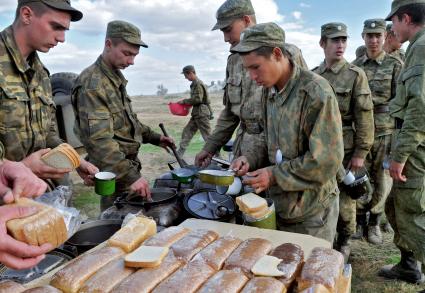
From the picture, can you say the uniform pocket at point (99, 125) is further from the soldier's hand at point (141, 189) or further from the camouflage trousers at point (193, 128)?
the camouflage trousers at point (193, 128)

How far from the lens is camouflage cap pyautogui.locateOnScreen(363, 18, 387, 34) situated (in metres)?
5.33

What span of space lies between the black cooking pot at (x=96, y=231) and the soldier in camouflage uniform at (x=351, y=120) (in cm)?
310

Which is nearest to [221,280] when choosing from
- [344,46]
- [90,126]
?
[90,126]

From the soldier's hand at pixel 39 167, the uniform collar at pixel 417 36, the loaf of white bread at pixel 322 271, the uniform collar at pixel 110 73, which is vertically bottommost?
the loaf of white bread at pixel 322 271

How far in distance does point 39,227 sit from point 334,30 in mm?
4559

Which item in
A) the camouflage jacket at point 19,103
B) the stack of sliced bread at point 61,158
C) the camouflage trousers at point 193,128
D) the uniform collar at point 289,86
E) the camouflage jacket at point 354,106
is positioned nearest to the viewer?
the stack of sliced bread at point 61,158

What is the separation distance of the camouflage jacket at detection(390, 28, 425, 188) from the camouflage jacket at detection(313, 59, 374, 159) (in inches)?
35.2

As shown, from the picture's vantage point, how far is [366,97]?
452 centimetres

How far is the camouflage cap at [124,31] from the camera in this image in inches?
149

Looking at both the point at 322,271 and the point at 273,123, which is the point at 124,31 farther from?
the point at 322,271

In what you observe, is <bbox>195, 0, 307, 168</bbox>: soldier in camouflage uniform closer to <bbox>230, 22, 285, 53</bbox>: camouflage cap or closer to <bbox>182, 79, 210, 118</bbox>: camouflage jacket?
<bbox>230, 22, 285, 53</bbox>: camouflage cap

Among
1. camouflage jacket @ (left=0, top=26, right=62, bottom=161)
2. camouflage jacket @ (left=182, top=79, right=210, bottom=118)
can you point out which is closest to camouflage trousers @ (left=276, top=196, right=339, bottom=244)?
camouflage jacket @ (left=0, top=26, right=62, bottom=161)

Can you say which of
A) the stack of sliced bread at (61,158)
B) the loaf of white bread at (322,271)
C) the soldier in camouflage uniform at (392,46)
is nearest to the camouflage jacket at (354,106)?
the soldier in camouflage uniform at (392,46)

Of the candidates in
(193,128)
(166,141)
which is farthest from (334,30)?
(193,128)
